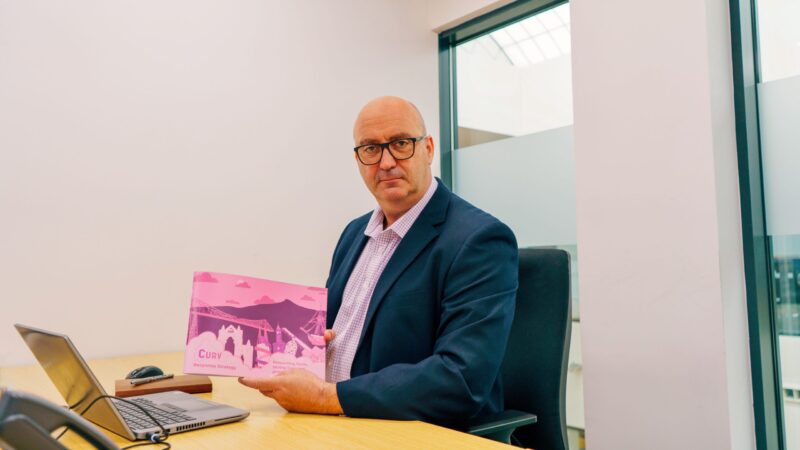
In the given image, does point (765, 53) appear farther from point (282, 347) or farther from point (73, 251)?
point (73, 251)

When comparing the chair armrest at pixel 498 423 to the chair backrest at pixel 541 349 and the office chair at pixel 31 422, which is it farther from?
the office chair at pixel 31 422

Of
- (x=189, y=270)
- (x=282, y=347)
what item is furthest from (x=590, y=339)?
(x=189, y=270)

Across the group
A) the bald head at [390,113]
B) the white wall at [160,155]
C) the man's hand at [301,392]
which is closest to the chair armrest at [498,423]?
the man's hand at [301,392]

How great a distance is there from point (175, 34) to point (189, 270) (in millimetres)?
955

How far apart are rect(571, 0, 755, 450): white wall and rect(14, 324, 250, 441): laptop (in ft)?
4.95

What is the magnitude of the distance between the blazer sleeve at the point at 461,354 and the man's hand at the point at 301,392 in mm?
23

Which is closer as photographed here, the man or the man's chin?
the man

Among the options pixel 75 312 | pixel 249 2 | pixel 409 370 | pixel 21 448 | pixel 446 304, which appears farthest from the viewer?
pixel 249 2

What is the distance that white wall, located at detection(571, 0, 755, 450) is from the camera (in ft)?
6.33

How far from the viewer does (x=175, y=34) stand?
7.77ft

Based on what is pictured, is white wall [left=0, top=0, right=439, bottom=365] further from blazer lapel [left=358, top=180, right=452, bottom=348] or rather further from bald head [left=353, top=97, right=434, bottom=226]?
blazer lapel [left=358, top=180, right=452, bottom=348]

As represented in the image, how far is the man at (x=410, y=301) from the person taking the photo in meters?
1.19

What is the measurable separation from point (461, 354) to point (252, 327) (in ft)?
1.44

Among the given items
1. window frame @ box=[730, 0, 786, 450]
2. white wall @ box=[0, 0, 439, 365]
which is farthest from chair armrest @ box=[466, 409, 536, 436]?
white wall @ box=[0, 0, 439, 365]
